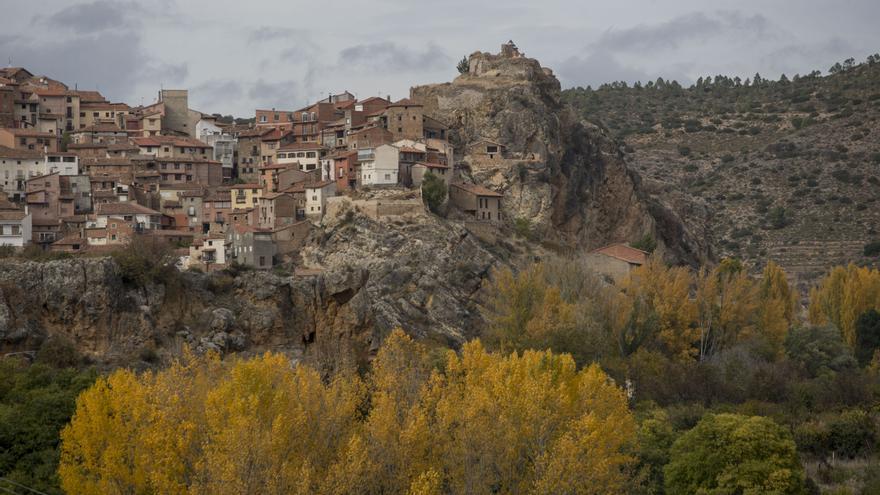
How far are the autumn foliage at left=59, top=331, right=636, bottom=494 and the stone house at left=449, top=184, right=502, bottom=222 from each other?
31.4 metres

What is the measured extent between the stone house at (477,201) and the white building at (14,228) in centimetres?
1858

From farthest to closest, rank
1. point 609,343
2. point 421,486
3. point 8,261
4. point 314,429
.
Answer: point 609,343, point 8,261, point 314,429, point 421,486

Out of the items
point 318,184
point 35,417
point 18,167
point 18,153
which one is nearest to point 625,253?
point 318,184

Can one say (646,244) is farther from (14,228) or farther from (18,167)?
(18,167)

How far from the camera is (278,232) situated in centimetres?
6481

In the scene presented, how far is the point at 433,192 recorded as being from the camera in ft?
219

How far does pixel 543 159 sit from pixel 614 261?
25.5 feet

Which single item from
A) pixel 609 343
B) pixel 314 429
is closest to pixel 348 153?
pixel 609 343

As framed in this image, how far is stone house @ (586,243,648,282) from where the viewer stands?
67750 mm

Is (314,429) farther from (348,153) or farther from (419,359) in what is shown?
(348,153)

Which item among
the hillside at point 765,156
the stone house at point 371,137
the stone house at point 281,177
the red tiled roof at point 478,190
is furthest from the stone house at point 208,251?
the hillside at point 765,156

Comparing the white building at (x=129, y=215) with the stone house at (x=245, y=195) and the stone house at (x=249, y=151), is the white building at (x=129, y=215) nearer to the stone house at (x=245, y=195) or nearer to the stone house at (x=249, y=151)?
the stone house at (x=245, y=195)

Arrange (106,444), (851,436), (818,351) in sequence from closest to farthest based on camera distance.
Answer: (106,444), (851,436), (818,351)

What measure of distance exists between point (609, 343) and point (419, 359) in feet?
48.9
